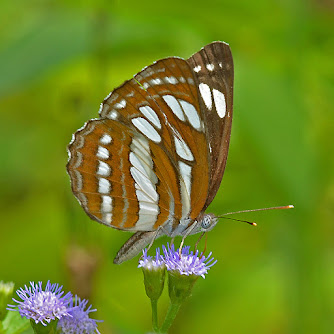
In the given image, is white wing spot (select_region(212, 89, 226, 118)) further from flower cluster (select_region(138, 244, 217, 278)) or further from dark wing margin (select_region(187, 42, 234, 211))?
flower cluster (select_region(138, 244, 217, 278))

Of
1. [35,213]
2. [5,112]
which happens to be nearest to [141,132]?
[35,213]

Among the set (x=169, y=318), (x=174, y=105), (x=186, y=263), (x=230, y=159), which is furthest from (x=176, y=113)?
(x=230, y=159)

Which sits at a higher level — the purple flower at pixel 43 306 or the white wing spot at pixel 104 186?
the white wing spot at pixel 104 186

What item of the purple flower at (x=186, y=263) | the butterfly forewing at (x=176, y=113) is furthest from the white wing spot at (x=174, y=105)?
the purple flower at (x=186, y=263)

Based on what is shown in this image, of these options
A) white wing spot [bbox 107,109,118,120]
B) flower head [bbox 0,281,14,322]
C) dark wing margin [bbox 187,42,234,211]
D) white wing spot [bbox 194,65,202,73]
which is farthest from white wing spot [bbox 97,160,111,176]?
flower head [bbox 0,281,14,322]

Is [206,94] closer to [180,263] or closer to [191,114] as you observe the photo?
[191,114]

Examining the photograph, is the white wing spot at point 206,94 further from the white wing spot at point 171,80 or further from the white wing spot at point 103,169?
the white wing spot at point 103,169
